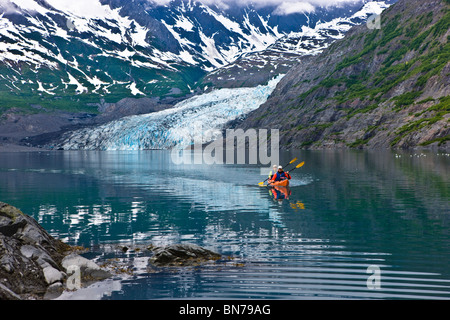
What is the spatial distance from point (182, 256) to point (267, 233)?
834cm

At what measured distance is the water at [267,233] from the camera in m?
17.4

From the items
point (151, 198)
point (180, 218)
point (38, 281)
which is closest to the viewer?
point (38, 281)

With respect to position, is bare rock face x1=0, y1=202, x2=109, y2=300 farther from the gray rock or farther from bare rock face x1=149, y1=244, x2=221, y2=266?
bare rock face x1=149, y1=244, x2=221, y2=266

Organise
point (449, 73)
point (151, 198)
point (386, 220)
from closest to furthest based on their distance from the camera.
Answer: point (386, 220), point (151, 198), point (449, 73)

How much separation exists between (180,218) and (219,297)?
1893 cm

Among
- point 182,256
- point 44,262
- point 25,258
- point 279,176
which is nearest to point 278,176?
point 279,176

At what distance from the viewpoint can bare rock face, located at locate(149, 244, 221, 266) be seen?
2105cm

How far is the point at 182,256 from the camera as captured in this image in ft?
70.8

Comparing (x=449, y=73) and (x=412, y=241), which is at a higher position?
(x=449, y=73)

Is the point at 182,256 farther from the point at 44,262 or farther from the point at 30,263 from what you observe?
the point at 30,263

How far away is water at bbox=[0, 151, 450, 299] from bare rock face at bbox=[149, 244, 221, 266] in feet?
2.60
